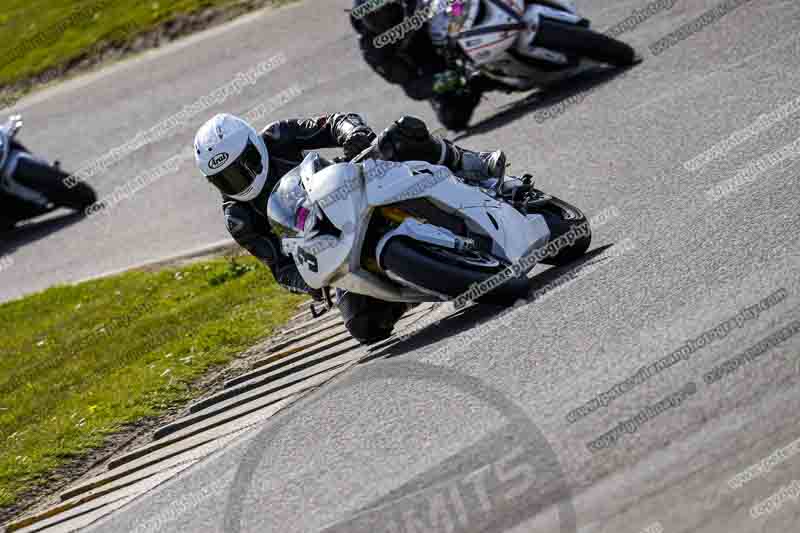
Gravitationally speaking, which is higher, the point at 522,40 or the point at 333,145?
the point at 333,145

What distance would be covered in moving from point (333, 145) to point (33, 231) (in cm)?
1026

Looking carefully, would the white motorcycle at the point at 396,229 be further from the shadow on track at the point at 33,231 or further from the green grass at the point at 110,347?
the shadow on track at the point at 33,231

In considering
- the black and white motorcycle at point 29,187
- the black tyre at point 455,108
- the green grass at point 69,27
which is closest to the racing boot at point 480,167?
the black tyre at point 455,108

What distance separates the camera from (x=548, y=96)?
43.5 ft

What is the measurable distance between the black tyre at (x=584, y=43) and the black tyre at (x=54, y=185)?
293 inches

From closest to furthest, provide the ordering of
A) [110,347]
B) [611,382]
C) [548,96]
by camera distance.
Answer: [611,382], [110,347], [548,96]

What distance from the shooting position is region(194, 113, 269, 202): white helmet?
8.25 meters

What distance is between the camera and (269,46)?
19.1m

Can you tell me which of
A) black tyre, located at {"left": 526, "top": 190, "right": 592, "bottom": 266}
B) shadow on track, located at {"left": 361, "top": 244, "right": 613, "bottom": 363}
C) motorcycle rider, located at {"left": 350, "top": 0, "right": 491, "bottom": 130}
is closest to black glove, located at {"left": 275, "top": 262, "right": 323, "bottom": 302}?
shadow on track, located at {"left": 361, "top": 244, "right": 613, "bottom": 363}

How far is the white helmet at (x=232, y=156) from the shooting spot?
27.1 ft

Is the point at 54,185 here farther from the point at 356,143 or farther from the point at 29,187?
the point at 356,143

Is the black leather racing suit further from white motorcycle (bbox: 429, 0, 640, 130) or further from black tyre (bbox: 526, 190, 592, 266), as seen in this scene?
white motorcycle (bbox: 429, 0, 640, 130)

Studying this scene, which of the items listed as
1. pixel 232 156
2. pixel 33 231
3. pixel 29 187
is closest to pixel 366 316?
pixel 232 156

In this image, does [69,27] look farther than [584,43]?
Yes
